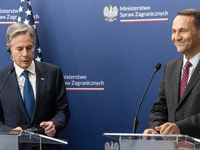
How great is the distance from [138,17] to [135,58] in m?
0.50

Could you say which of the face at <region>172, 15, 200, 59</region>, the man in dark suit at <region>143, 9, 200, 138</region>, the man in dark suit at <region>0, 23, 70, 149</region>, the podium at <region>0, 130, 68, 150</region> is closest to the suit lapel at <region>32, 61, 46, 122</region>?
the man in dark suit at <region>0, 23, 70, 149</region>

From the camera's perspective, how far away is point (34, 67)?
3.02 meters

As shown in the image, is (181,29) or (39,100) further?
(39,100)

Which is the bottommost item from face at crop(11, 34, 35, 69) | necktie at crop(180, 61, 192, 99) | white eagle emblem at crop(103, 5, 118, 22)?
necktie at crop(180, 61, 192, 99)

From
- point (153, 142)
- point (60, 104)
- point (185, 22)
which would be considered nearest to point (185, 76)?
point (185, 22)

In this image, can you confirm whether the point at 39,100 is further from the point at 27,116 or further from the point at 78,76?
the point at 78,76

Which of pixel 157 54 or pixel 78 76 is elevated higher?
pixel 157 54

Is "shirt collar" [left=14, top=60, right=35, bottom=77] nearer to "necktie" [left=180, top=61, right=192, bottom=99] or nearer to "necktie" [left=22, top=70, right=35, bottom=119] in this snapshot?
"necktie" [left=22, top=70, right=35, bottom=119]

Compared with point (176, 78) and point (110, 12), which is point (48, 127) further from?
point (110, 12)

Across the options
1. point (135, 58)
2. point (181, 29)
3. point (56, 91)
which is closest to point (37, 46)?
point (56, 91)

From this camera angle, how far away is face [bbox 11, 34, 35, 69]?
2.88 meters

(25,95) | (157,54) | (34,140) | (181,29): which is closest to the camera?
(34,140)

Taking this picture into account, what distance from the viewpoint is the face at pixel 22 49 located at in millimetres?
2881

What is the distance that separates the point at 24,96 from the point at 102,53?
1.32 m
